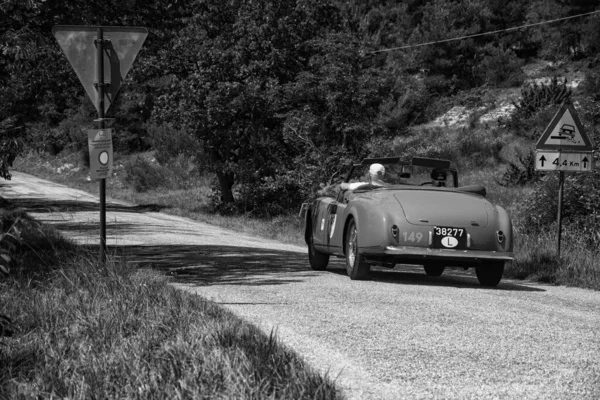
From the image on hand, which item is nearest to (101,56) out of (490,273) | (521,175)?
(490,273)

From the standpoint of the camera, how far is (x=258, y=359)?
5.16 metres

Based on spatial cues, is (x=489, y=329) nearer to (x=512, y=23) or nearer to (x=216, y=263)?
(x=216, y=263)

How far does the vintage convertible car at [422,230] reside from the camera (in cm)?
1047

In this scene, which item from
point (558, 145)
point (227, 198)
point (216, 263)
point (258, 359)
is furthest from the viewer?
point (227, 198)

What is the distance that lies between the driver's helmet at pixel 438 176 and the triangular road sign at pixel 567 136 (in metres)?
2.17

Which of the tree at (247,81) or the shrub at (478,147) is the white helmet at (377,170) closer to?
the tree at (247,81)

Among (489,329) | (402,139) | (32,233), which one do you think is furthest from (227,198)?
(489,329)

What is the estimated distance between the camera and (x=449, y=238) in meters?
10.5

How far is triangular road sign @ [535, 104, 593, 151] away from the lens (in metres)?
13.8

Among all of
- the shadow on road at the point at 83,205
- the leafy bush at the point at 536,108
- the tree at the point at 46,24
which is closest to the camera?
the tree at the point at 46,24

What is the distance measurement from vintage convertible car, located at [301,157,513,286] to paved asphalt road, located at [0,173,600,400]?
0.31 metres

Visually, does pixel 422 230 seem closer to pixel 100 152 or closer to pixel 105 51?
pixel 100 152

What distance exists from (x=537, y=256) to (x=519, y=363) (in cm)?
830

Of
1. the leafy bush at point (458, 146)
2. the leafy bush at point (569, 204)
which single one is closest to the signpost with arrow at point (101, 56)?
the leafy bush at point (569, 204)
